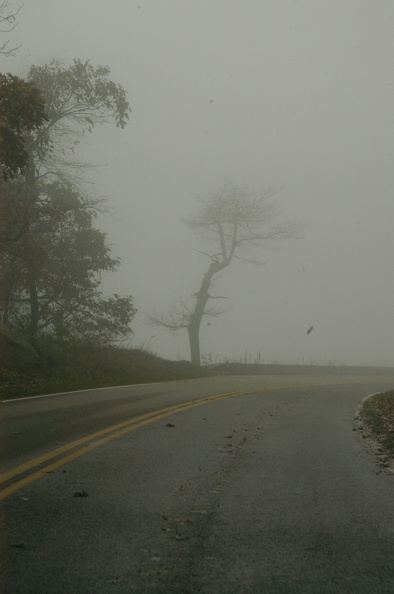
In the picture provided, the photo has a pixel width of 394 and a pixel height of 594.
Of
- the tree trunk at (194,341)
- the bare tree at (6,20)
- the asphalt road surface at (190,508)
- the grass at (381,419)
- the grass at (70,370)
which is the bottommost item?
the asphalt road surface at (190,508)

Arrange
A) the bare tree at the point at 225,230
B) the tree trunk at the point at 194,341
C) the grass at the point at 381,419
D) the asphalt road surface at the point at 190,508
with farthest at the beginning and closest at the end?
the bare tree at the point at 225,230, the tree trunk at the point at 194,341, the grass at the point at 381,419, the asphalt road surface at the point at 190,508

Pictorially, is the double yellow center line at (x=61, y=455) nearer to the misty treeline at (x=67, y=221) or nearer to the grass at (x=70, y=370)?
the grass at (x=70, y=370)

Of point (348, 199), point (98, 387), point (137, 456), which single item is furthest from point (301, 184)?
point (137, 456)

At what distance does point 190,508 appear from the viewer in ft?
23.2

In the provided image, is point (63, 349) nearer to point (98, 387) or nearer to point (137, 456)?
point (98, 387)

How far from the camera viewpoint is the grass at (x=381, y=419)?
12203mm

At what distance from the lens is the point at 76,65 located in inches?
1201

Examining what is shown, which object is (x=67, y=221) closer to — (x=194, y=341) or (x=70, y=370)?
(x=70, y=370)

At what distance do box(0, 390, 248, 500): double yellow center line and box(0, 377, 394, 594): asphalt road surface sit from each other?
0.07ft

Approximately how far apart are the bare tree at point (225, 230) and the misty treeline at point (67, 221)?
1217cm

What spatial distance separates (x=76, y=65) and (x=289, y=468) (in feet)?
80.5

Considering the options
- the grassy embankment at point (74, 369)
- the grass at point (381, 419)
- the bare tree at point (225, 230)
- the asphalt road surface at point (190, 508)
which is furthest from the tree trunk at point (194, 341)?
the asphalt road surface at point (190, 508)

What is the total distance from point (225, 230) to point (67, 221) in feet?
52.0

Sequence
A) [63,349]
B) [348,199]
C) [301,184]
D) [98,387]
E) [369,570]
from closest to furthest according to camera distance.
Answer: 1. [369,570]
2. [98,387]
3. [63,349]
4. [348,199]
5. [301,184]
